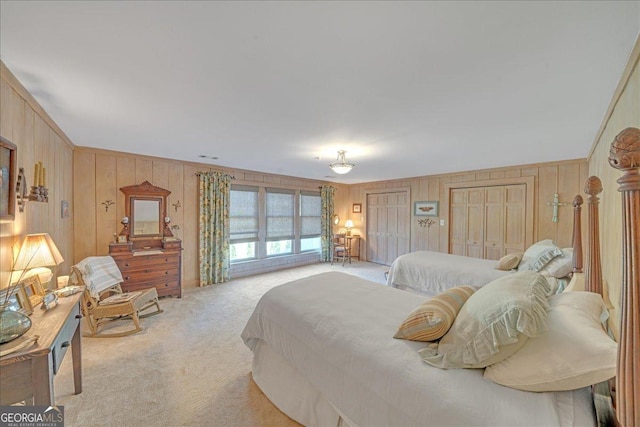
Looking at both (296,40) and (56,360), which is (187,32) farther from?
(56,360)

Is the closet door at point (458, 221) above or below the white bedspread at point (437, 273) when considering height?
above

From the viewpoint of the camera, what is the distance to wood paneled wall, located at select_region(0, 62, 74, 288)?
1.81 m

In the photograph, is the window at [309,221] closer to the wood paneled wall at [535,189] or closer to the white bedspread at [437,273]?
the wood paneled wall at [535,189]

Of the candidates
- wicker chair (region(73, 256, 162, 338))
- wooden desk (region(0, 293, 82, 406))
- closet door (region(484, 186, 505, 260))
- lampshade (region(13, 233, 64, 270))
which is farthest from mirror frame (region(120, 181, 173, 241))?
closet door (region(484, 186, 505, 260))

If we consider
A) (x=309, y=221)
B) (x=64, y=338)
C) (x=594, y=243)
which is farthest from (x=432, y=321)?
(x=309, y=221)

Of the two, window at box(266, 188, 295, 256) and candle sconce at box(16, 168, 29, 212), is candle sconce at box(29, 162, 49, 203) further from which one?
window at box(266, 188, 295, 256)

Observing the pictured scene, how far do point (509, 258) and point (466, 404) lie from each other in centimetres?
305

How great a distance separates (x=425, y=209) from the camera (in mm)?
6098

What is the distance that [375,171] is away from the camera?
5.45m

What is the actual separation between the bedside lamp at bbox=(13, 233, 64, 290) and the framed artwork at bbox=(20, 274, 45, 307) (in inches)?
3.9

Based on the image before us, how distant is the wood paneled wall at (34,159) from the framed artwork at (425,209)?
250 inches

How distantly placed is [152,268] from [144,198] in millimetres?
1190

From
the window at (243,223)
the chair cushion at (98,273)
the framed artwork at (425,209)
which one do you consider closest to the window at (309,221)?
the window at (243,223)

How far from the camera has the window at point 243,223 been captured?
5.52 m
